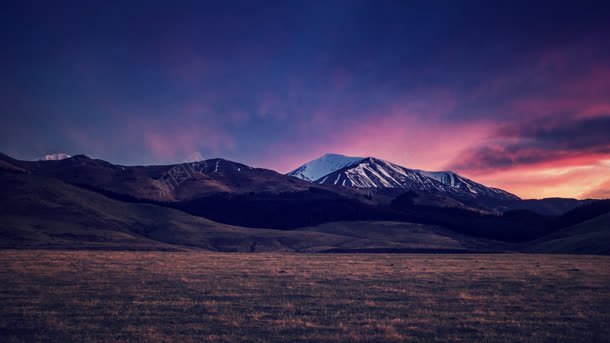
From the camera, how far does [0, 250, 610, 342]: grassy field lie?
59.5 ft

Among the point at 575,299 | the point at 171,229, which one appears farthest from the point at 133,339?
the point at 171,229

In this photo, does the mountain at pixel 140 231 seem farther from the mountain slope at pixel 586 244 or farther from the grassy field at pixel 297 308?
the grassy field at pixel 297 308

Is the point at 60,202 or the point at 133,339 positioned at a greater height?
the point at 60,202

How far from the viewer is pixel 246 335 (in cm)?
1792

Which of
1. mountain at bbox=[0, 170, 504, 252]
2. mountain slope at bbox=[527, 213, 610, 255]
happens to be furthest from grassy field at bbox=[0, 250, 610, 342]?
mountain slope at bbox=[527, 213, 610, 255]

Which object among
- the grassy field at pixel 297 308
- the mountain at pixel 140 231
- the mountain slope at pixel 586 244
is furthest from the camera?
the mountain at pixel 140 231

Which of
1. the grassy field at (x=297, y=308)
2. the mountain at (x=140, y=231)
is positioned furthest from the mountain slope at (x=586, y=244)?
the grassy field at (x=297, y=308)

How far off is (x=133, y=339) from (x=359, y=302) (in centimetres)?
1315

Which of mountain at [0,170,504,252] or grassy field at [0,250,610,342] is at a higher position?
mountain at [0,170,504,252]

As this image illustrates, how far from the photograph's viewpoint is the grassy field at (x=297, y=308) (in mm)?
18141

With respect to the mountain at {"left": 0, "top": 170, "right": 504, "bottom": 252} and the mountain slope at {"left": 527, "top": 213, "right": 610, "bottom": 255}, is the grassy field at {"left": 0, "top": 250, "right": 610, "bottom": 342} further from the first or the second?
the mountain slope at {"left": 527, "top": 213, "right": 610, "bottom": 255}

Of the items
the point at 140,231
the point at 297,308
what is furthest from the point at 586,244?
the point at 140,231

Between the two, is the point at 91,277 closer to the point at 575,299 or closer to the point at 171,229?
the point at 575,299

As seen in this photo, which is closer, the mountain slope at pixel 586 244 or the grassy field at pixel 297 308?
the grassy field at pixel 297 308
